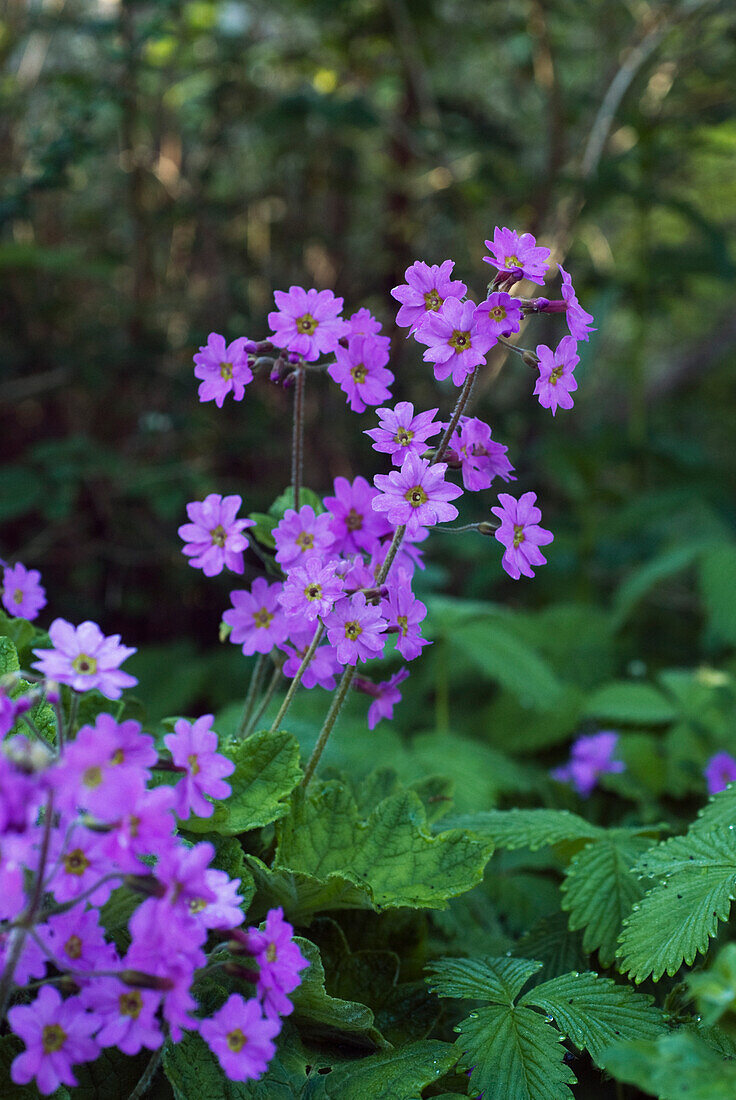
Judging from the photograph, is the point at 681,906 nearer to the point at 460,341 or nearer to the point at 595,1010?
the point at 595,1010

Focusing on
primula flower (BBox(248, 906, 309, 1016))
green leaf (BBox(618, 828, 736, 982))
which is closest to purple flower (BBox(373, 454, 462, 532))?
primula flower (BBox(248, 906, 309, 1016))

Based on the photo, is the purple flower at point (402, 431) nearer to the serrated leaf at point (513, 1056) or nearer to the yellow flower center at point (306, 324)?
the yellow flower center at point (306, 324)

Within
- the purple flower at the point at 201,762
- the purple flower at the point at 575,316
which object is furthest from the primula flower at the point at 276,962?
the purple flower at the point at 575,316

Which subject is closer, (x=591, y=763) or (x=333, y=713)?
(x=333, y=713)

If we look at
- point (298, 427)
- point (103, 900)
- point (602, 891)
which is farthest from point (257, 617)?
point (602, 891)

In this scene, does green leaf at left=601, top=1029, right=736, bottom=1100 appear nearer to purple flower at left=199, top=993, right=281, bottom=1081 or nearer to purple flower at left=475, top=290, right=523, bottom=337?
purple flower at left=199, top=993, right=281, bottom=1081

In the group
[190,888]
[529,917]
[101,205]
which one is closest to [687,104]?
[101,205]

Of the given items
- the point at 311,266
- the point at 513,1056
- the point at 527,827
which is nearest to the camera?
the point at 513,1056
